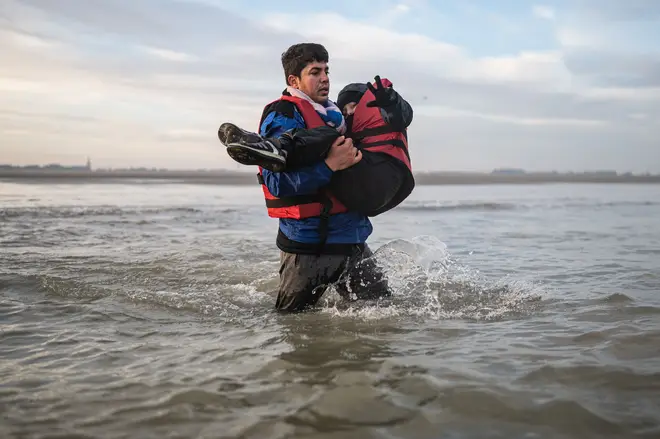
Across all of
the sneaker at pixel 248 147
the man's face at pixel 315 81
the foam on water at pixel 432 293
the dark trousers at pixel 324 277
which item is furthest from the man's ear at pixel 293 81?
the foam on water at pixel 432 293

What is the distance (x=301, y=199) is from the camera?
4.96 m

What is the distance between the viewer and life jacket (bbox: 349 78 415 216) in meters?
5.10

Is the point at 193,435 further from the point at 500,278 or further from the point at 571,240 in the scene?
the point at 571,240

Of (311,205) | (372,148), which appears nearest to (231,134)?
(311,205)

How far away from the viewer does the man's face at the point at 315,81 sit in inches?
197

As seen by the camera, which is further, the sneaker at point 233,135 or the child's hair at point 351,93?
the child's hair at point 351,93

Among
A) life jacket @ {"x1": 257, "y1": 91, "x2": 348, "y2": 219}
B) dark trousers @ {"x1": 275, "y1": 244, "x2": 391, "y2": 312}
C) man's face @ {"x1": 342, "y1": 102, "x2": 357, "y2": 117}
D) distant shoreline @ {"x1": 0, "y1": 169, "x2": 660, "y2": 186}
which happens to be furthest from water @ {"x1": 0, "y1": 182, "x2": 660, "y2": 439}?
distant shoreline @ {"x1": 0, "y1": 169, "x2": 660, "y2": 186}

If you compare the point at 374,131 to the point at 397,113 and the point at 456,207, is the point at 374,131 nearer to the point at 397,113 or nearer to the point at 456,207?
the point at 397,113

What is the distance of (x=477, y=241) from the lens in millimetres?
12016

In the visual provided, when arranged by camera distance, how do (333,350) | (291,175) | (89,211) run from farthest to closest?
(89,211) < (291,175) < (333,350)

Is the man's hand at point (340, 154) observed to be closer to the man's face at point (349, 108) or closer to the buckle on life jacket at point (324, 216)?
the buckle on life jacket at point (324, 216)

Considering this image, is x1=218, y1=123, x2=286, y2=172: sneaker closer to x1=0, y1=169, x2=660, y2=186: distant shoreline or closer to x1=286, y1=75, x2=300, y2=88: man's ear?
x1=286, y1=75, x2=300, y2=88: man's ear

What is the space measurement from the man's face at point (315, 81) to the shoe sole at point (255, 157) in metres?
0.98

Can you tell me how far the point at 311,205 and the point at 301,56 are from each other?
4.27ft
